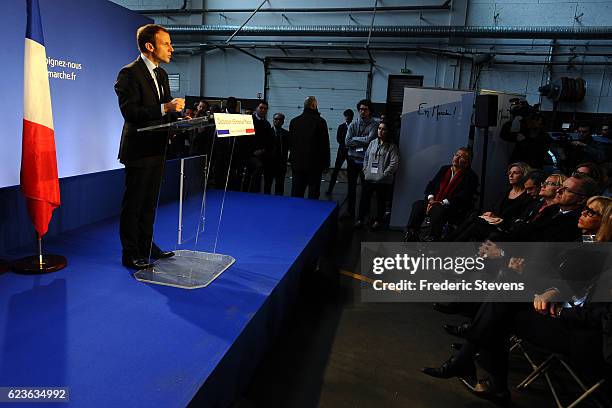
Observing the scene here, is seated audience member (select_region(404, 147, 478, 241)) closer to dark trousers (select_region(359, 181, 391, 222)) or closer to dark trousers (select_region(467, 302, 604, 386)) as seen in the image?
dark trousers (select_region(359, 181, 391, 222))

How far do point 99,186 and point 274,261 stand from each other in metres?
1.60

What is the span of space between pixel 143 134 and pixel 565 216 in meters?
2.35

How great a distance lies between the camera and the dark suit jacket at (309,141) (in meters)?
5.01

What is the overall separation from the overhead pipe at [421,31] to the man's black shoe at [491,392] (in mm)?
7617

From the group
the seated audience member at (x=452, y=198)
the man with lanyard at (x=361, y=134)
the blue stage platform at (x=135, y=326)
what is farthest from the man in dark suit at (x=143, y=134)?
the man with lanyard at (x=361, y=134)

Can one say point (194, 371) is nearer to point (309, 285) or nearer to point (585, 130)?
point (309, 285)

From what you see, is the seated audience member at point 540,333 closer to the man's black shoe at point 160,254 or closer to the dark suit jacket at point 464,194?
the man's black shoe at point 160,254

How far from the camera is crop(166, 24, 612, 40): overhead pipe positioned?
7.92 m

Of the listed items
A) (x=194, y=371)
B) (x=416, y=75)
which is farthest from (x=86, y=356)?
(x=416, y=75)

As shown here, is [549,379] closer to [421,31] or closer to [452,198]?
[452,198]

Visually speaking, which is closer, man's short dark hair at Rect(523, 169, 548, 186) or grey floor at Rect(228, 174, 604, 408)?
grey floor at Rect(228, 174, 604, 408)

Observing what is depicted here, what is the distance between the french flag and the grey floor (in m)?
1.53

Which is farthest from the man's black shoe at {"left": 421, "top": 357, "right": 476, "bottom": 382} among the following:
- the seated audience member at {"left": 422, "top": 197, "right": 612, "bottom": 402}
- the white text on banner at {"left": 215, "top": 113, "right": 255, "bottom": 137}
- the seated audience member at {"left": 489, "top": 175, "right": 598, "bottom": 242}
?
the white text on banner at {"left": 215, "top": 113, "right": 255, "bottom": 137}

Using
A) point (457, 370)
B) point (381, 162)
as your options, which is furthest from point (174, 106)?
point (381, 162)
